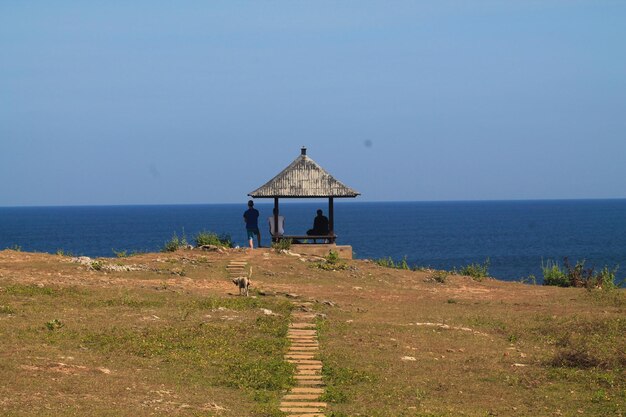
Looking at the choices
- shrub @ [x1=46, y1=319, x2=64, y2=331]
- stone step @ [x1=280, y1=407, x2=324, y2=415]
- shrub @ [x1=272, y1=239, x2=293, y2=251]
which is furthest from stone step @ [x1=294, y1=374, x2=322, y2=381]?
shrub @ [x1=272, y1=239, x2=293, y2=251]

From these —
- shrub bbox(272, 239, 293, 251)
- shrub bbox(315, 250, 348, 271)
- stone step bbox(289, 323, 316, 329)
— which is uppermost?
shrub bbox(272, 239, 293, 251)

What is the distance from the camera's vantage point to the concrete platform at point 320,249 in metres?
33.6

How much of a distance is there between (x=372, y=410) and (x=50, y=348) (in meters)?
5.95

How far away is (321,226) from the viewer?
34.9 metres

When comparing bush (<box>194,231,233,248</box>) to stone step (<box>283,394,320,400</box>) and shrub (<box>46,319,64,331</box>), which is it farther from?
stone step (<box>283,394,320,400</box>)

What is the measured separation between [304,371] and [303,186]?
20695 millimetres

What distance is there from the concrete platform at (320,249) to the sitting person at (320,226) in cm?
104

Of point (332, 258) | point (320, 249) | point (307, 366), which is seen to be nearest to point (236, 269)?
point (332, 258)

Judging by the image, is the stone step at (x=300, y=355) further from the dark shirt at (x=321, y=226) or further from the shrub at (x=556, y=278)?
the dark shirt at (x=321, y=226)

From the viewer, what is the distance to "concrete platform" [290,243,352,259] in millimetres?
33594

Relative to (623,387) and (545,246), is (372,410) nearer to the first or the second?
(623,387)

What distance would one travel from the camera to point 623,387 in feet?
45.8

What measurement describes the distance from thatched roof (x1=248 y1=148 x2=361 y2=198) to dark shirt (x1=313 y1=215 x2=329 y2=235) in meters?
0.93

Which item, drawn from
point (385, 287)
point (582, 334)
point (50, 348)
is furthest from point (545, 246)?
point (50, 348)
